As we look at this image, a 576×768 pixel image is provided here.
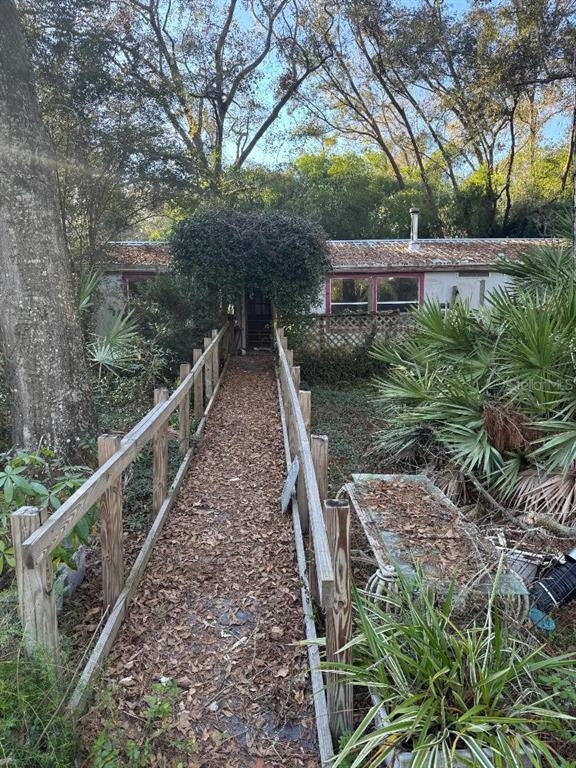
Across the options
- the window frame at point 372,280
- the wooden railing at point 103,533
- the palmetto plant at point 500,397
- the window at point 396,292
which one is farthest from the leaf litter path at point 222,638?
the window at point 396,292

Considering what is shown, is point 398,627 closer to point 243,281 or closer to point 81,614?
point 81,614

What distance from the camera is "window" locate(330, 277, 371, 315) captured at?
17469mm

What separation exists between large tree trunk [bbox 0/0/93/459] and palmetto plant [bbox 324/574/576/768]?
3822 mm

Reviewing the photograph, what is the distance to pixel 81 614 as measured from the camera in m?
3.25

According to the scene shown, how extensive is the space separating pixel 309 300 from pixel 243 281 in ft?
5.00

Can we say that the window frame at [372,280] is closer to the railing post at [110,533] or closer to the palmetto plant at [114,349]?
the palmetto plant at [114,349]

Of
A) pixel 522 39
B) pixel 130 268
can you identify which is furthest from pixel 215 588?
pixel 522 39

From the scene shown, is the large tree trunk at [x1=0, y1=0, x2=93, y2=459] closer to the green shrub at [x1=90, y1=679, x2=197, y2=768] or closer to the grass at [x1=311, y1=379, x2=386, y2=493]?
the grass at [x1=311, y1=379, x2=386, y2=493]

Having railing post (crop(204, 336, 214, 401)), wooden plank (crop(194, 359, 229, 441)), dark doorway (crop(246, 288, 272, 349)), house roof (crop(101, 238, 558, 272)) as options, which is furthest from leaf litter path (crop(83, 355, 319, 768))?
house roof (crop(101, 238, 558, 272))

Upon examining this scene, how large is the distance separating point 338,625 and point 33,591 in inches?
48.7

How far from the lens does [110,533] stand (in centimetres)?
307

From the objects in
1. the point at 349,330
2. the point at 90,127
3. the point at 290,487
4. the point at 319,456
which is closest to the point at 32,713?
the point at 319,456

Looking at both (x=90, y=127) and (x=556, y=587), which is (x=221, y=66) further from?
(x=556, y=587)

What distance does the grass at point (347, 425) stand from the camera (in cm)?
640
